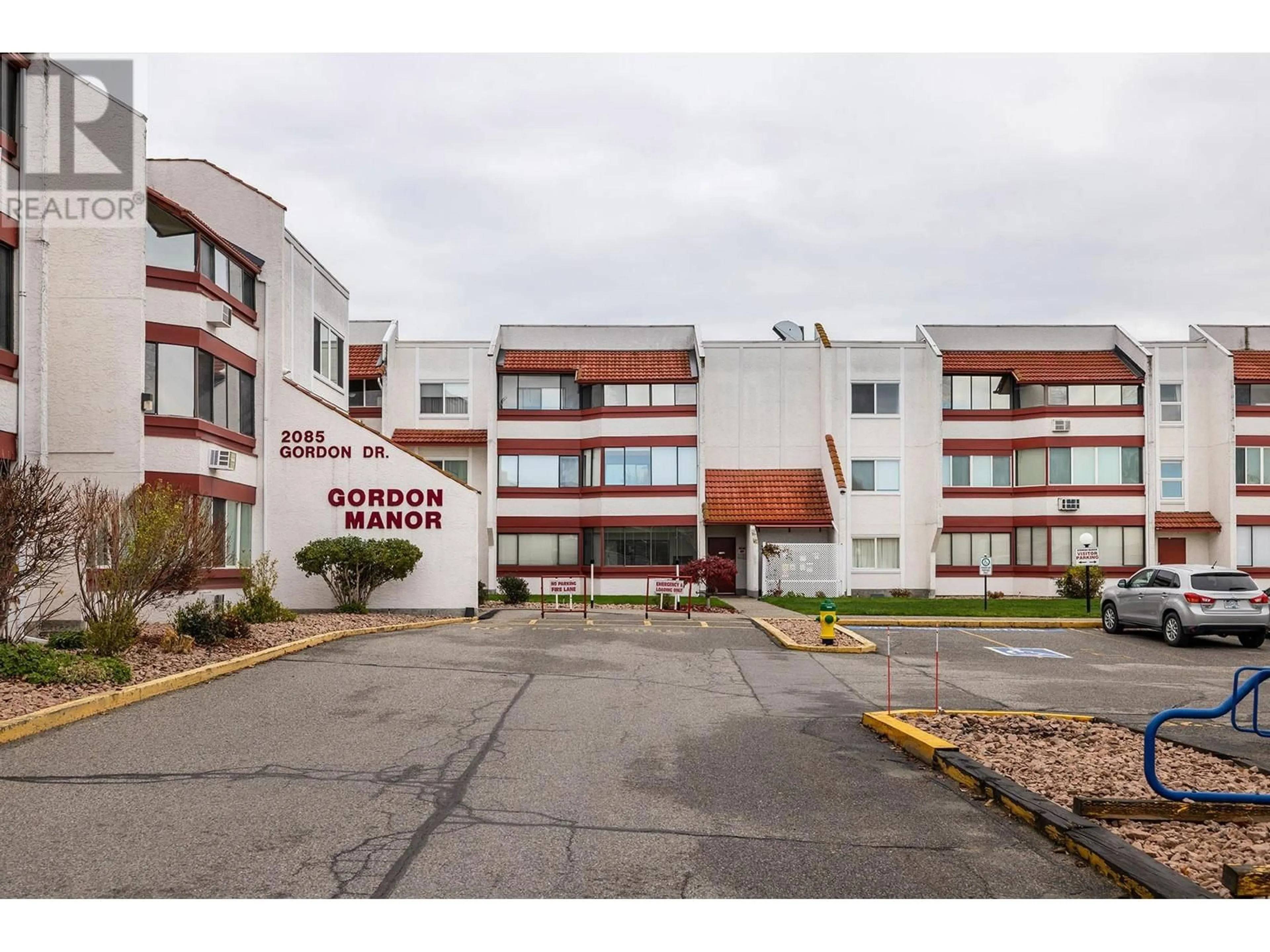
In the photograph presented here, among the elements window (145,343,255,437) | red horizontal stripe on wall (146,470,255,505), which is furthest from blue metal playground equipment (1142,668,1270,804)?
window (145,343,255,437)

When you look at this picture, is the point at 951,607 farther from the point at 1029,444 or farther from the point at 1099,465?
the point at 1099,465

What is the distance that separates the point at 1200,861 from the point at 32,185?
60.1 feet

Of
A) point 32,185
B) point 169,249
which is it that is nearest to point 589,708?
point 32,185

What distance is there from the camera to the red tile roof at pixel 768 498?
3797 cm

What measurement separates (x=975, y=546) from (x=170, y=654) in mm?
33473

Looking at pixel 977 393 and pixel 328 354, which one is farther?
pixel 977 393

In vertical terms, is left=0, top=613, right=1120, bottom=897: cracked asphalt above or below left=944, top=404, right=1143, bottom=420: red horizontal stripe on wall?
below

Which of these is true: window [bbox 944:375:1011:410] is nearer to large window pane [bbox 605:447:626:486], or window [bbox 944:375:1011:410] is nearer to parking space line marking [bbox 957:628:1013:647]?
large window pane [bbox 605:447:626:486]

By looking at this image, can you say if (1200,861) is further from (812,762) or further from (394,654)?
(394,654)

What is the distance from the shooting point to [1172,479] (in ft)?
137

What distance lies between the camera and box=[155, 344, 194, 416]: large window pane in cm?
2145

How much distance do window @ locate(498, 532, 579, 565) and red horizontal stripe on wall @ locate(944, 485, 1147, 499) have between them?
15.0 meters

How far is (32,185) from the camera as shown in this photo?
16953mm

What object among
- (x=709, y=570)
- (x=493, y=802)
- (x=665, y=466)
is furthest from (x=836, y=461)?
(x=493, y=802)
